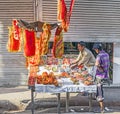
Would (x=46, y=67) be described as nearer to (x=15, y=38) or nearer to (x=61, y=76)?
(x=61, y=76)

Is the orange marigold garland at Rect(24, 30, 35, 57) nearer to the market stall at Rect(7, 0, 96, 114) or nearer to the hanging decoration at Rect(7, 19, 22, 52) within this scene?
the market stall at Rect(7, 0, 96, 114)

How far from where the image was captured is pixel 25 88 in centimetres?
1527

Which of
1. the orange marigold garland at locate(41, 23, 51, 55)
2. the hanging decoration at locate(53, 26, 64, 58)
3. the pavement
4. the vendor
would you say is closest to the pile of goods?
the vendor

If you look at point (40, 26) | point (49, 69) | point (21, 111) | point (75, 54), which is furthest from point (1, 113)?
point (75, 54)

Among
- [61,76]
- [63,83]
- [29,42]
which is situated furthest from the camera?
[29,42]

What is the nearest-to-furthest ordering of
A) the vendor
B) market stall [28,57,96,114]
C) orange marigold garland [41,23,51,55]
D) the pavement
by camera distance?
market stall [28,57,96,114] → orange marigold garland [41,23,51,55] → the pavement → the vendor

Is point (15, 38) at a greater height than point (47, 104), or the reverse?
point (15, 38)

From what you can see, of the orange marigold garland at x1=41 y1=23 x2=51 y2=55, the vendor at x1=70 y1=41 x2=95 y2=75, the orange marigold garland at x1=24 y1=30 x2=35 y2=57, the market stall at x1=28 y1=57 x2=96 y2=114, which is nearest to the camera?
the market stall at x1=28 y1=57 x2=96 y2=114

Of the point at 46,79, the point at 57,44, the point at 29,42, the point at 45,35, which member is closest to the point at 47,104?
the point at 46,79

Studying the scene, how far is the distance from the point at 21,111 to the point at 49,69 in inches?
54.2

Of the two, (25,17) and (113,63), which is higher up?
(25,17)

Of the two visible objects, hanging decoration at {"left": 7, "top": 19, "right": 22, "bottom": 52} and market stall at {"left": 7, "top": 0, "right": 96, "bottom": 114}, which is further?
hanging decoration at {"left": 7, "top": 19, "right": 22, "bottom": 52}

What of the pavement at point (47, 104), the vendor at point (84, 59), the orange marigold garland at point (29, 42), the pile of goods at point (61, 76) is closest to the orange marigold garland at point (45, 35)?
the orange marigold garland at point (29, 42)

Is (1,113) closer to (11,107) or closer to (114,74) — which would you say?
(11,107)
